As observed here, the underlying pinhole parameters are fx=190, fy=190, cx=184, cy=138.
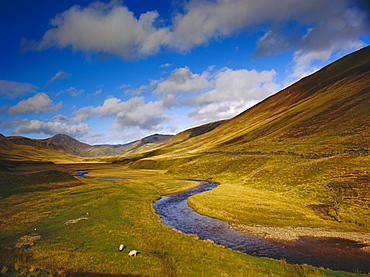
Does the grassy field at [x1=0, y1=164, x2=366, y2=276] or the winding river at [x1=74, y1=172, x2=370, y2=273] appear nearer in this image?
the grassy field at [x1=0, y1=164, x2=366, y2=276]

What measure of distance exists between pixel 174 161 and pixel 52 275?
142 metres

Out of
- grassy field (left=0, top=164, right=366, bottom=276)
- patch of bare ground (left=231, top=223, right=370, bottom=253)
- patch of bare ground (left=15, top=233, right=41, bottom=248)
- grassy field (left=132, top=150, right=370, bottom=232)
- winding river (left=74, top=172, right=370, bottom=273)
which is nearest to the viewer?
grassy field (left=0, top=164, right=366, bottom=276)

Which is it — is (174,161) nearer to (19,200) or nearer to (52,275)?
(19,200)

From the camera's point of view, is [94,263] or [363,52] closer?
[94,263]

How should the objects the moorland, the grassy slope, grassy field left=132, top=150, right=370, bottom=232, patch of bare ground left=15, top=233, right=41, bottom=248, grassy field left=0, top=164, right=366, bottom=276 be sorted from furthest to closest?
the grassy slope
grassy field left=132, top=150, right=370, bottom=232
patch of bare ground left=15, top=233, right=41, bottom=248
the moorland
grassy field left=0, top=164, right=366, bottom=276

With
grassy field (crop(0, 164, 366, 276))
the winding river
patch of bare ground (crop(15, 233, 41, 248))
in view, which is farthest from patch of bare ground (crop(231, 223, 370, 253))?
patch of bare ground (crop(15, 233, 41, 248))

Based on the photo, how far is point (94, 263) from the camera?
60.5 ft

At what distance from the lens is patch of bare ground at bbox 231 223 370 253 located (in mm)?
27430

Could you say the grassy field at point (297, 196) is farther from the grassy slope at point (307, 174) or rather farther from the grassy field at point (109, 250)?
the grassy field at point (109, 250)

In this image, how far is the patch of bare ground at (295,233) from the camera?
27.4 meters

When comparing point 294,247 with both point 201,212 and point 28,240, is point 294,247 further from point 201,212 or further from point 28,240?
point 28,240

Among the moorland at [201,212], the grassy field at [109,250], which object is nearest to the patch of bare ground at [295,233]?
the moorland at [201,212]

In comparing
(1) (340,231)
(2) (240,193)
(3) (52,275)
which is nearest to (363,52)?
(2) (240,193)

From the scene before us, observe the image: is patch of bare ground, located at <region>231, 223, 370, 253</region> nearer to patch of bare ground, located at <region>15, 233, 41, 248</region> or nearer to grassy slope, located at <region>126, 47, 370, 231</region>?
grassy slope, located at <region>126, 47, 370, 231</region>
